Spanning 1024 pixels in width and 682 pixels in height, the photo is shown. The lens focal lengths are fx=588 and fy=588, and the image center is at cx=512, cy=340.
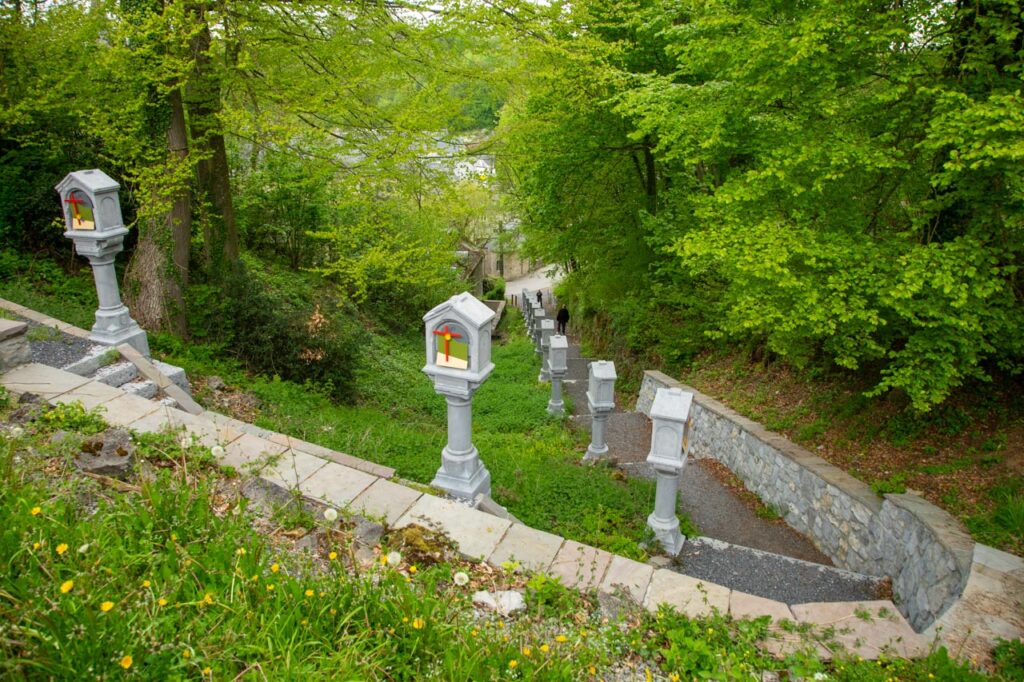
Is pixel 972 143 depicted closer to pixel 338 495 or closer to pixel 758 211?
pixel 758 211

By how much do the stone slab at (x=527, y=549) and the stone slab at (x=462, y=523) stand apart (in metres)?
0.05

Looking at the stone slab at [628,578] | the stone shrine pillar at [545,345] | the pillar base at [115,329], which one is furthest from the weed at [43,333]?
the stone shrine pillar at [545,345]

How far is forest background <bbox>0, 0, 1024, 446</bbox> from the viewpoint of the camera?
4.90 meters

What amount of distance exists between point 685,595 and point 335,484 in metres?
2.39

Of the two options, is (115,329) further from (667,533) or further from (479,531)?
(667,533)

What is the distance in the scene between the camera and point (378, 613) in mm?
2572

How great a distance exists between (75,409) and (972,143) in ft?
22.1

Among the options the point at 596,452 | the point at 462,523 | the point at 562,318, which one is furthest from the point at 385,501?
the point at 562,318

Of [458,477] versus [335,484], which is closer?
[335,484]

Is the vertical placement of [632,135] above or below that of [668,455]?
above

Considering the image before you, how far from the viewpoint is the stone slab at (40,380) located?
4.54m

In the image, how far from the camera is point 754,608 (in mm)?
3463

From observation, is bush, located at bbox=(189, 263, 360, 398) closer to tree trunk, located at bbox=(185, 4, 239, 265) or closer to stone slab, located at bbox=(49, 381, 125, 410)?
tree trunk, located at bbox=(185, 4, 239, 265)

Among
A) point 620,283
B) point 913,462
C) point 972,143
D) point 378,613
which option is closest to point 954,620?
point 913,462
